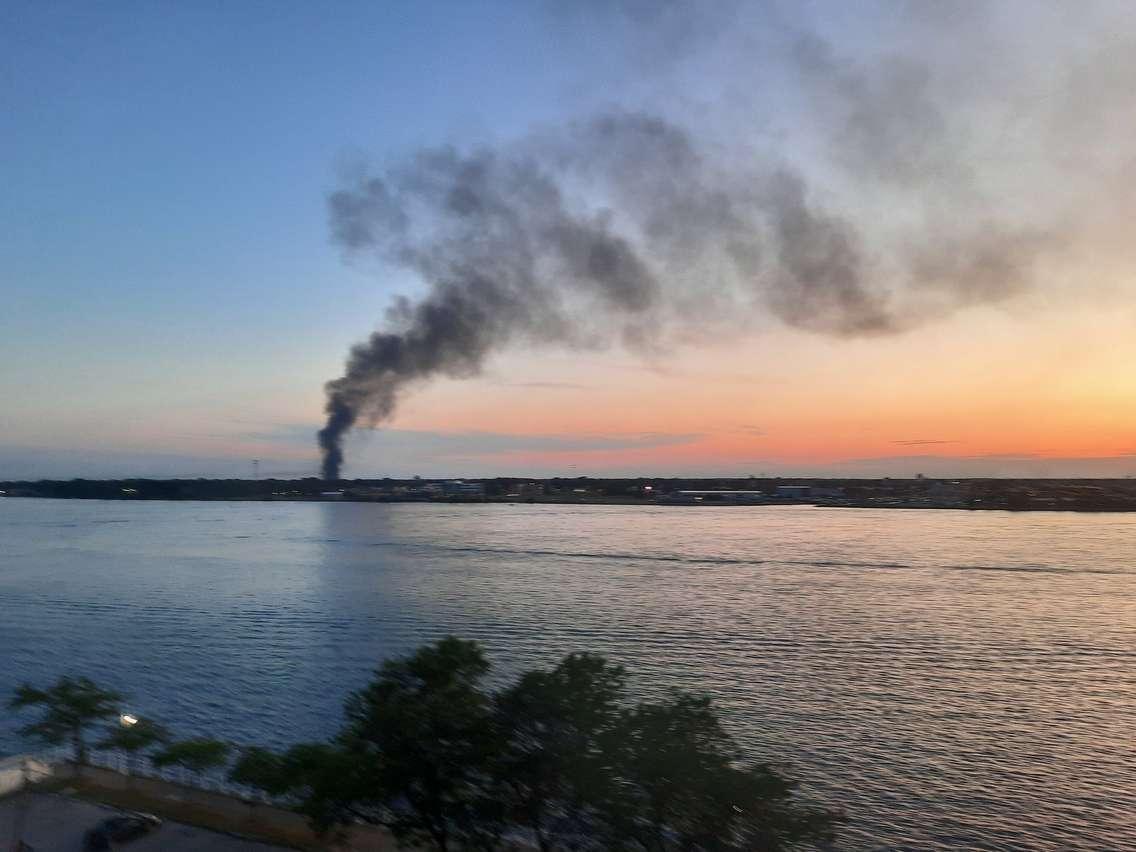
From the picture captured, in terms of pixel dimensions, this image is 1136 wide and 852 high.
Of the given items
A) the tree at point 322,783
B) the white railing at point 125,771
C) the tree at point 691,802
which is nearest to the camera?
the tree at point 691,802

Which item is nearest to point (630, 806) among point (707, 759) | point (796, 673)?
point (707, 759)

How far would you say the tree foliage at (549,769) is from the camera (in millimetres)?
5031

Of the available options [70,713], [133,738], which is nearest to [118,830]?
[133,738]

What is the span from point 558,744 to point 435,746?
90 cm

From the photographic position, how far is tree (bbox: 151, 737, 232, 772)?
870 centimetres

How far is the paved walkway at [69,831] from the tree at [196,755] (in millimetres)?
828

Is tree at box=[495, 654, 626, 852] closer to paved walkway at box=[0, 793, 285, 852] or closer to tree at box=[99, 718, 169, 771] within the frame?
paved walkway at box=[0, 793, 285, 852]

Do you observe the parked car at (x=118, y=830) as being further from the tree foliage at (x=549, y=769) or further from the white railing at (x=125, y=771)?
the tree foliage at (x=549, y=769)

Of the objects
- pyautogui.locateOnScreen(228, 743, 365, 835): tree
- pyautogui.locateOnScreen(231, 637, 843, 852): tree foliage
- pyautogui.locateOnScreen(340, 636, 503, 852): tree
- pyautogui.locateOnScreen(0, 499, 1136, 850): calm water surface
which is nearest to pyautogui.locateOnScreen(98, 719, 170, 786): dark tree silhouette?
pyautogui.locateOnScreen(0, 499, 1136, 850): calm water surface

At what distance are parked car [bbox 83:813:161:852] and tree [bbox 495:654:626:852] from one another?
12.9 ft

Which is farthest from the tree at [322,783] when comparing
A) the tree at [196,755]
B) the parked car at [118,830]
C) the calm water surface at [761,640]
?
the calm water surface at [761,640]

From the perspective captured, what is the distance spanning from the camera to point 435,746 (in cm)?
573

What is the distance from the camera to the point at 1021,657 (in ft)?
53.4

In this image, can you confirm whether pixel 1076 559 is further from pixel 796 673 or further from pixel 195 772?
pixel 195 772
